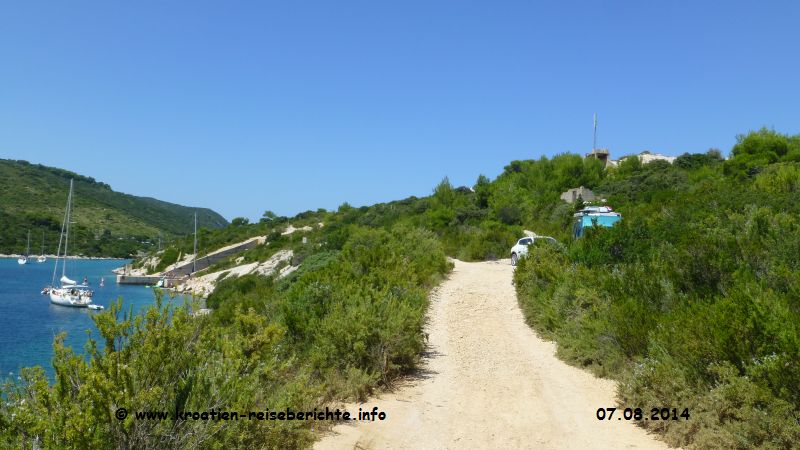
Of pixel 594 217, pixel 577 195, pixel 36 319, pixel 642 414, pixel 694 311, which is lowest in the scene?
pixel 36 319

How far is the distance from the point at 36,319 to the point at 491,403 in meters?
39.1

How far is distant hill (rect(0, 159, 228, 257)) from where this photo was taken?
116375mm

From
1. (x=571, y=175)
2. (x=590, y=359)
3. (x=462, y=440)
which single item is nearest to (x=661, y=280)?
(x=590, y=359)

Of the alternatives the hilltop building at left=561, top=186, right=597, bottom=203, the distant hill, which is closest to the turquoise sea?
the hilltop building at left=561, top=186, right=597, bottom=203

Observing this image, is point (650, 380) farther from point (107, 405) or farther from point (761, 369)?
point (107, 405)

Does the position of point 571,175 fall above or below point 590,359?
above

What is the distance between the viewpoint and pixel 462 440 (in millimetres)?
6859

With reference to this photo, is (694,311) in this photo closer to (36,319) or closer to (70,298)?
(36,319)

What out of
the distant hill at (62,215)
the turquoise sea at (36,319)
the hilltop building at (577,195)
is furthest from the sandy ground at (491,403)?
the distant hill at (62,215)

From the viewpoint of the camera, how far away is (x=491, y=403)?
831cm

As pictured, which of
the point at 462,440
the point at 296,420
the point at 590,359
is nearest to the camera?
the point at 296,420

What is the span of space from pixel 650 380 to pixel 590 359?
287 cm

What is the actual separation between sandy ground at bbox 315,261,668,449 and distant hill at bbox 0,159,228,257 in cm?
12201

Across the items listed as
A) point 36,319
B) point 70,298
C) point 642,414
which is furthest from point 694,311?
point 70,298
